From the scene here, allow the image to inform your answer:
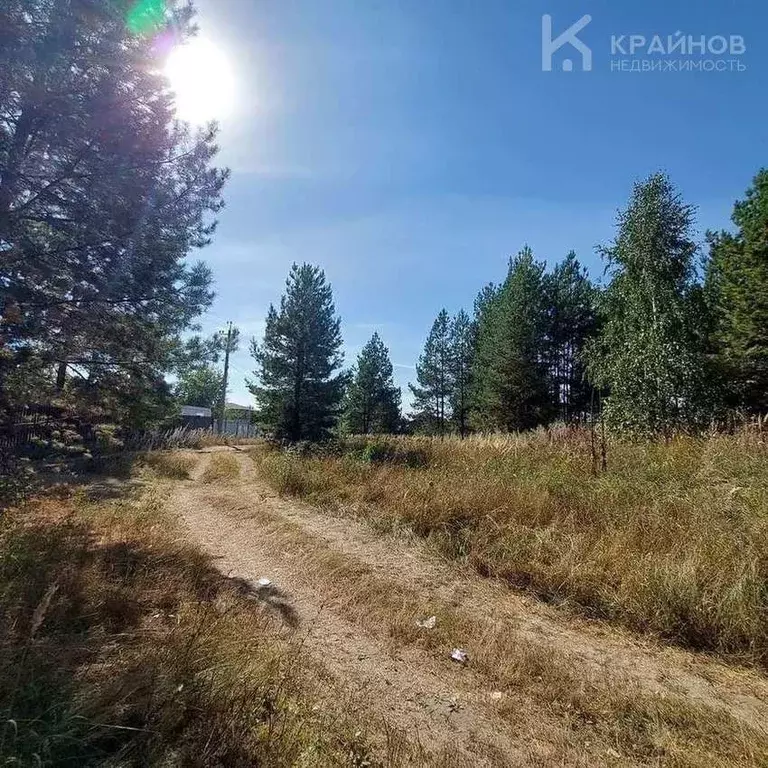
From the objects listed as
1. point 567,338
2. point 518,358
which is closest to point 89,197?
point 518,358

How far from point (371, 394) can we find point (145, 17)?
1309 inches

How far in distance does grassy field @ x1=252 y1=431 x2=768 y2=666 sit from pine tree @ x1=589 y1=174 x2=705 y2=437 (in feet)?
13.9

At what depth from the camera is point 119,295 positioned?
563 cm

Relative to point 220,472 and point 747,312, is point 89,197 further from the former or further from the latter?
point 747,312

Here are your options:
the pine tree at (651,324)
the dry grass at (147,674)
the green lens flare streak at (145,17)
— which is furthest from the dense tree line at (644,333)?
the green lens flare streak at (145,17)

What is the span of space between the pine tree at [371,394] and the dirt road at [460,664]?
32314mm

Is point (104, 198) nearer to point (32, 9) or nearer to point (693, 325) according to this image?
point (32, 9)

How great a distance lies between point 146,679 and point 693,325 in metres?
15.0

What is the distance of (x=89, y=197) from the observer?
5.07 metres

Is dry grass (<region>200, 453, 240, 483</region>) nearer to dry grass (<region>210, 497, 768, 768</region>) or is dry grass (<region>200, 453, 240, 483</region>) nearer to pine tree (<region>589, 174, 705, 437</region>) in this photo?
dry grass (<region>210, 497, 768, 768</region>)

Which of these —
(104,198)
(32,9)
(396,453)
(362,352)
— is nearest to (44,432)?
(104,198)

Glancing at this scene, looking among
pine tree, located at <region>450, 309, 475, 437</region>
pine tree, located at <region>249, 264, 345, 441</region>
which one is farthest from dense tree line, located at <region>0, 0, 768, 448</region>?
pine tree, located at <region>450, 309, 475, 437</region>

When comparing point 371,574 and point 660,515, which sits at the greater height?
point 660,515

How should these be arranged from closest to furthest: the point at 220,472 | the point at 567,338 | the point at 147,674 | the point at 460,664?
1. the point at 147,674
2. the point at 460,664
3. the point at 220,472
4. the point at 567,338
